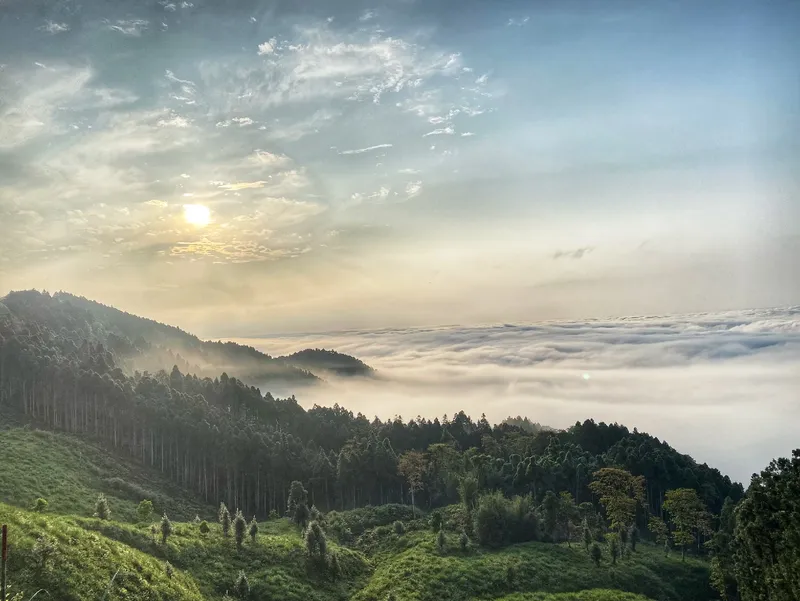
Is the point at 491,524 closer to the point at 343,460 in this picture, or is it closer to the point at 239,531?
the point at 239,531

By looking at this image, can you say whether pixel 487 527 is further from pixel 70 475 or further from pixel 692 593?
pixel 70 475

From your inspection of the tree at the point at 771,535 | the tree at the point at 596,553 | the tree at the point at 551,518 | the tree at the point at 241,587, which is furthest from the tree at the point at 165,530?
the tree at the point at 551,518

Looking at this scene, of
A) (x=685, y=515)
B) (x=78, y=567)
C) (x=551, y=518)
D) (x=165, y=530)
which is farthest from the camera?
(x=685, y=515)

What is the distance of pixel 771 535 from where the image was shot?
143ft

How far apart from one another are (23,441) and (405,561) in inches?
2853

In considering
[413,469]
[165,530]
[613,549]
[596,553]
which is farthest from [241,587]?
[413,469]

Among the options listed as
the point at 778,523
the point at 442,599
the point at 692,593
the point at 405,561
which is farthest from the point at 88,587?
the point at 692,593

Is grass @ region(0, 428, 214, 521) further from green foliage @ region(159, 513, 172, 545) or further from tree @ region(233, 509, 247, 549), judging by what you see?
tree @ region(233, 509, 247, 549)

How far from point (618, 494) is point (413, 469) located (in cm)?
4133

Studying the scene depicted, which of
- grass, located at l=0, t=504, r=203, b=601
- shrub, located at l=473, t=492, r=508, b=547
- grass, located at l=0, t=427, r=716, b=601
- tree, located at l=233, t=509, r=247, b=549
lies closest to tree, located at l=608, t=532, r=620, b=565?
grass, located at l=0, t=427, r=716, b=601

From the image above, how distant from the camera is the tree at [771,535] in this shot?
41000 millimetres

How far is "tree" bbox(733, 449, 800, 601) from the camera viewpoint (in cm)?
4100

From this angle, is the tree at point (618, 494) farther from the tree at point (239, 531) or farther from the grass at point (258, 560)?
the tree at point (239, 531)

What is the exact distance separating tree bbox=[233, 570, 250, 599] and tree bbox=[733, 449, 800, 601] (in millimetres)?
45833
